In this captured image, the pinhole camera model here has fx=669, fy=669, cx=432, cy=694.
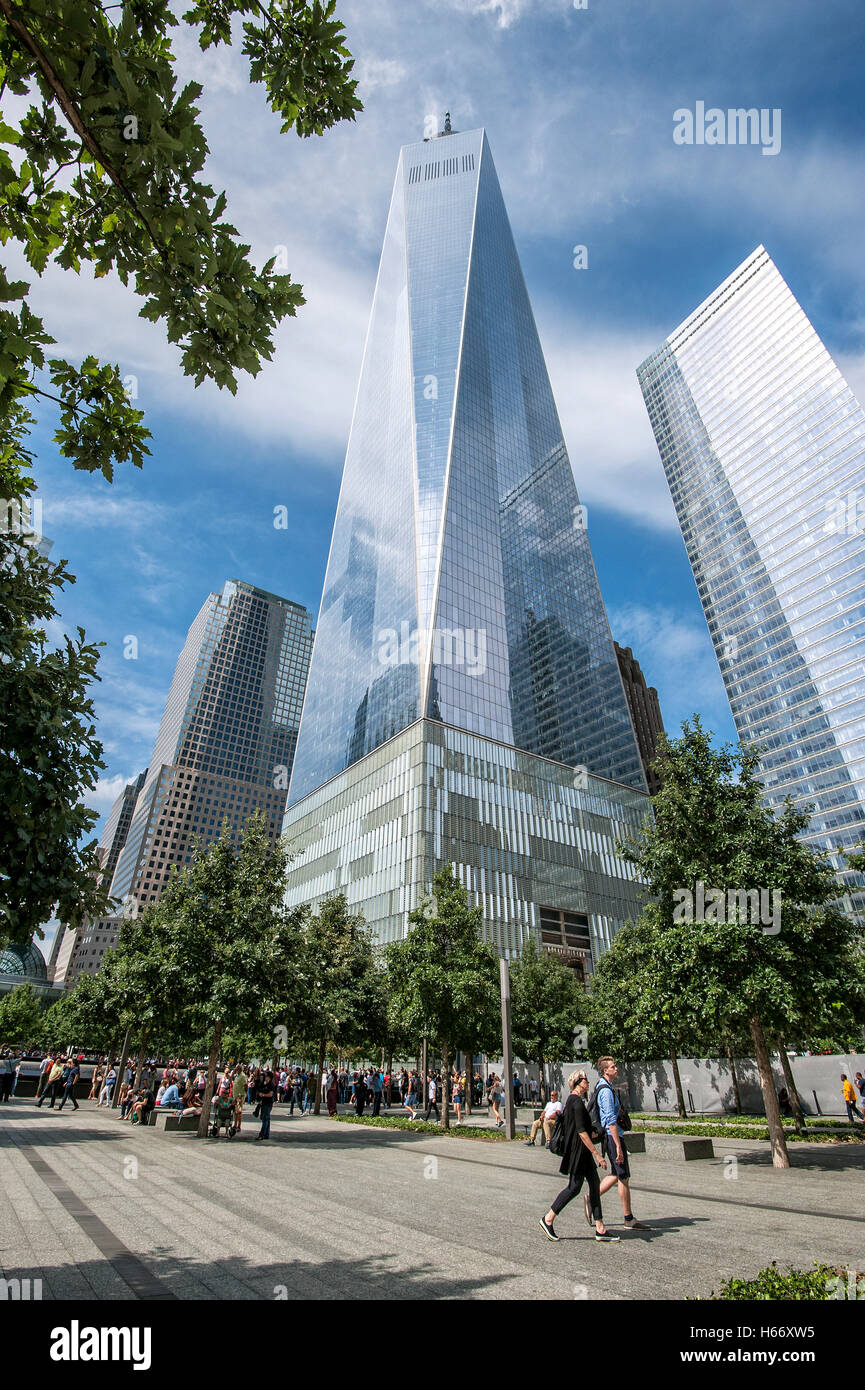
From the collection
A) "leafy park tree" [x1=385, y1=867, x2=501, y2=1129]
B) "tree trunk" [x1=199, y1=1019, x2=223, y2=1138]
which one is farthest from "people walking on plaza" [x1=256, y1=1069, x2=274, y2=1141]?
"leafy park tree" [x1=385, y1=867, x2=501, y2=1129]

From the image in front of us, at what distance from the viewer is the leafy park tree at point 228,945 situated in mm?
19812

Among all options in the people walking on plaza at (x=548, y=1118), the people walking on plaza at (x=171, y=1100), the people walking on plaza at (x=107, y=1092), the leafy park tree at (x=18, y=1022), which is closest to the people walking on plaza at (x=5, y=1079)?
the people walking on plaza at (x=107, y=1092)

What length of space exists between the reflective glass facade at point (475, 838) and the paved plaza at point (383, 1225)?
168ft

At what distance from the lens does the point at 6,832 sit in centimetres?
586

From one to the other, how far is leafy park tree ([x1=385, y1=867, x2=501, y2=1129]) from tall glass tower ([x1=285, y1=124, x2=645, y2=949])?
39.4 m

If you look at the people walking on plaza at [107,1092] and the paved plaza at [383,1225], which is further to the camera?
the people walking on plaza at [107,1092]

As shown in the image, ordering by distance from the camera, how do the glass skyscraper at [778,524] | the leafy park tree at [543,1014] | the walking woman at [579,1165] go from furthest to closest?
the glass skyscraper at [778,524], the leafy park tree at [543,1014], the walking woman at [579,1165]

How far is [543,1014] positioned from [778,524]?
13250 centimetres

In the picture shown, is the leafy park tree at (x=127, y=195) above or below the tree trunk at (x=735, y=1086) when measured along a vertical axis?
above

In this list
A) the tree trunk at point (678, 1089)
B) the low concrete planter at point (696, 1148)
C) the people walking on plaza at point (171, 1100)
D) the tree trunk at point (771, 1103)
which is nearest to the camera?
the tree trunk at point (771, 1103)

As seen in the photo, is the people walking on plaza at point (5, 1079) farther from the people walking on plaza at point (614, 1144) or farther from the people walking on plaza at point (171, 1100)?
the people walking on plaza at point (614, 1144)
